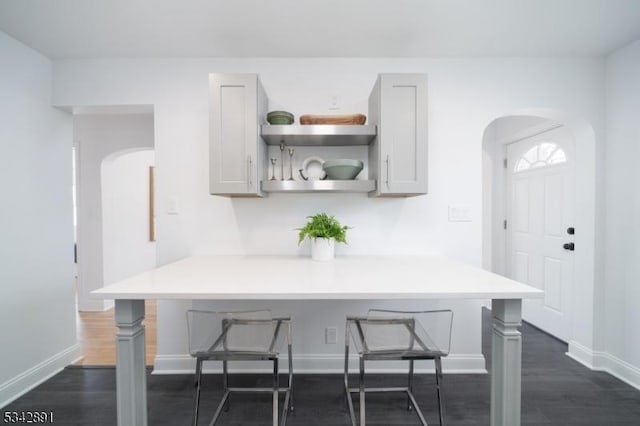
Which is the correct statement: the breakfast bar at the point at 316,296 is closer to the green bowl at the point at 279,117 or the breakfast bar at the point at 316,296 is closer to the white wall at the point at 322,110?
the white wall at the point at 322,110

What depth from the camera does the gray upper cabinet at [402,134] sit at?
194 cm

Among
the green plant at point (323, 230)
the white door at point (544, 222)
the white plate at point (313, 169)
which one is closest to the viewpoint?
the green plant at point (323, 230)

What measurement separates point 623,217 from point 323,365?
2.49 metres

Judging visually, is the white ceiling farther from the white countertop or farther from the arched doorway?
the white countertop

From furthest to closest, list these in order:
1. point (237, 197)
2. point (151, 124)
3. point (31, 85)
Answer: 1. point (151, 124)
2. point (237, 197)
3. point (31, 85)

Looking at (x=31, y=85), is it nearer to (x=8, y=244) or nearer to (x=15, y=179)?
(x=15, y=179)

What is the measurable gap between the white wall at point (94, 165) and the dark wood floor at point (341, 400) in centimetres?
161

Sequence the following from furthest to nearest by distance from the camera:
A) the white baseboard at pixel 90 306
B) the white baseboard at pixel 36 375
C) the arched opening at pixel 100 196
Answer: the white baseboard at pixel 90 306 < the arched opening at pixel 100 196 < the white baseboard at pixel 36 375

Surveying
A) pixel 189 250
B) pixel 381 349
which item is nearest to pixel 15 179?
pixel 189 250

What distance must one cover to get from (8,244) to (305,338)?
216 centimetres

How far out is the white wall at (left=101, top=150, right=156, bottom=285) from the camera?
3.65m

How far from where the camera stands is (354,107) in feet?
7.59

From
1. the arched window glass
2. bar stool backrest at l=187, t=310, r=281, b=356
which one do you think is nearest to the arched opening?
bar stool backrest at l=187, t=310, r=281, b=356

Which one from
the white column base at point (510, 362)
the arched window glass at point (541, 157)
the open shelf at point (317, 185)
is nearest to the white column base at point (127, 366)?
the open shelf at point (317, 185)
